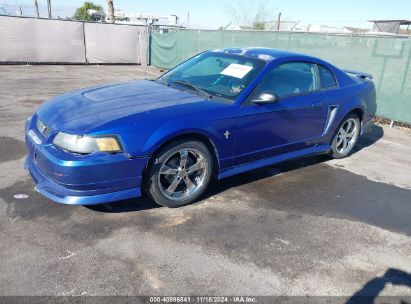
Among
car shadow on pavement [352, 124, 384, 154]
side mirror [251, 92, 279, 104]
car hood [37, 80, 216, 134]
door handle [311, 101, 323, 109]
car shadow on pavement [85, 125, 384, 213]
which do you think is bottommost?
car shadow on pavement [352, 124, 384, 154]

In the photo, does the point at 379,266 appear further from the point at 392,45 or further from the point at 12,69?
the point at 12,69

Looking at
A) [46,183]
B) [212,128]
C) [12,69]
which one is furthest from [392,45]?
[12,69]

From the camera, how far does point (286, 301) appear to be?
8.35 feet

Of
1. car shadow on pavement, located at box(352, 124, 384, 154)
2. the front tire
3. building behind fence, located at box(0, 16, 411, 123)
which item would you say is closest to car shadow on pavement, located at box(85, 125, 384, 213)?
car shadow on pavement, located at box(352, 124, 384, 154)

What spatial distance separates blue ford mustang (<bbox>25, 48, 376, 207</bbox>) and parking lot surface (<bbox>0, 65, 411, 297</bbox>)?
30 cm

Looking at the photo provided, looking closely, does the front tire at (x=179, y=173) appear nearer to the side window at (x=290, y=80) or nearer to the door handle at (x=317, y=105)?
the side window at (x=290, y=80)

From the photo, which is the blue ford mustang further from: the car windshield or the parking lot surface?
the parking lot surface

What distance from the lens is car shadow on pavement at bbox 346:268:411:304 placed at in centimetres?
261

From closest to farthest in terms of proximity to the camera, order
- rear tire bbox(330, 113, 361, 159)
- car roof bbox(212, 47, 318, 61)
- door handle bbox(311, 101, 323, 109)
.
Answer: car roof bbox(212, 47, 318, 61) < door handle bbox(311, 101, 323, 109) < rear tire bbox(330, 113, 361, 159)

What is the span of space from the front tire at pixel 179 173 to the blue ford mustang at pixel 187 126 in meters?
0.01

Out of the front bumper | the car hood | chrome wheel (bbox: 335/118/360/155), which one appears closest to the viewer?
the front bumper

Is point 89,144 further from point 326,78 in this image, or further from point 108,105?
point 326,78

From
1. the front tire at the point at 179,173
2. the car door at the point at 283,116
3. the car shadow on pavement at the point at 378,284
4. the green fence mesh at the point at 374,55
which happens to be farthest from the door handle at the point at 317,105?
the green fence mesh at the point at 374,55

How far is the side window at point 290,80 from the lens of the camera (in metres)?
4.12
